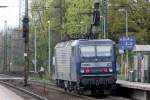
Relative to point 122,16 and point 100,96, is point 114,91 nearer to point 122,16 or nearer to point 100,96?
point 100,96

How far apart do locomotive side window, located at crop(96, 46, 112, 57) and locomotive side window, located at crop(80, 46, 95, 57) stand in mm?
300

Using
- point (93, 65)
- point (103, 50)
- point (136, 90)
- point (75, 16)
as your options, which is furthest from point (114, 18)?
point (136, 90)

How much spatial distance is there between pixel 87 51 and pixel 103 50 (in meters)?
0.96

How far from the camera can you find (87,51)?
33.2m

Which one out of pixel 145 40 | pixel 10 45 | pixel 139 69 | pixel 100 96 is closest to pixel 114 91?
pixel 100 96

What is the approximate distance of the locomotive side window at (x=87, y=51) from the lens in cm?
3297

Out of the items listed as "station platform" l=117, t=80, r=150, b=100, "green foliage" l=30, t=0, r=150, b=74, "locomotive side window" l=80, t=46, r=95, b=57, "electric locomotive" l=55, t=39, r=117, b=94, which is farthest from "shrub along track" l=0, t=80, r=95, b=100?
"green foliage" l=30, t=0, r=150, b=74

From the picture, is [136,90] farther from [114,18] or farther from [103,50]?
[114,18]

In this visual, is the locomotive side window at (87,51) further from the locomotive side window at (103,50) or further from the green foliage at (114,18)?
the green foliage at (114,18)

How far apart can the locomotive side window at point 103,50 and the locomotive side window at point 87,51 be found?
0.30 meters

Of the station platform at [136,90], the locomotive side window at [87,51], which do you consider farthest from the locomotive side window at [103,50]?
the station platform at [136,90]

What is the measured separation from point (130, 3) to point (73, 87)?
1733 inches

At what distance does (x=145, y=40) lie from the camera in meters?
77.4

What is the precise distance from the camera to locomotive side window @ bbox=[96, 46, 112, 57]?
32938mm
